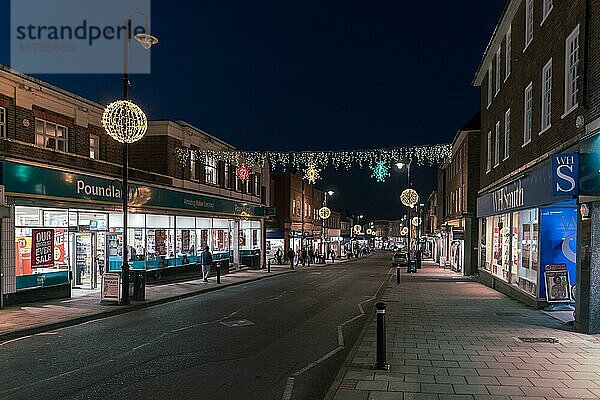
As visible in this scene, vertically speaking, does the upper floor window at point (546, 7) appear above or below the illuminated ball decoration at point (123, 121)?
above

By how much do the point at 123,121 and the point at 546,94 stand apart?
499 inches

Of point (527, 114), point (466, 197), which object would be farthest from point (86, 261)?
point (466, 197)

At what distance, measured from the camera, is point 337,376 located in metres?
8.69

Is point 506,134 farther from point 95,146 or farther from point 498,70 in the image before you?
point 95,146

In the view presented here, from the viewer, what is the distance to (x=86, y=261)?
75.1 feet

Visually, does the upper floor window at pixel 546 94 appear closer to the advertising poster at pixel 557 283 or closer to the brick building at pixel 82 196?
the advertising poster at pixel 557 283

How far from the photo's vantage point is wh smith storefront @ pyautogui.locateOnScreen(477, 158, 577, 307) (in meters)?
15.6

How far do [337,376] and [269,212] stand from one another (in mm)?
34738

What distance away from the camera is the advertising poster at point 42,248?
18445 millimetres

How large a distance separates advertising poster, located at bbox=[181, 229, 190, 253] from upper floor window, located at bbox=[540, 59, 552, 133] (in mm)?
19401

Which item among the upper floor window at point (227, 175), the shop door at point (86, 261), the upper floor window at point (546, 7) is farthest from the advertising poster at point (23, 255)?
the upper floor window at point (227, 175)

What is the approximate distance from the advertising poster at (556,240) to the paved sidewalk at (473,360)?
1723 mm

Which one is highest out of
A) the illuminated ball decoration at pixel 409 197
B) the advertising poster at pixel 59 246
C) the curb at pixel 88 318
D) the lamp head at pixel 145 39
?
the lamp head at pixel 145 39

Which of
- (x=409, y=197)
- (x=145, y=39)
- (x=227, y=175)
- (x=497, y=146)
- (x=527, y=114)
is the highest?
(x=145, y=39)
